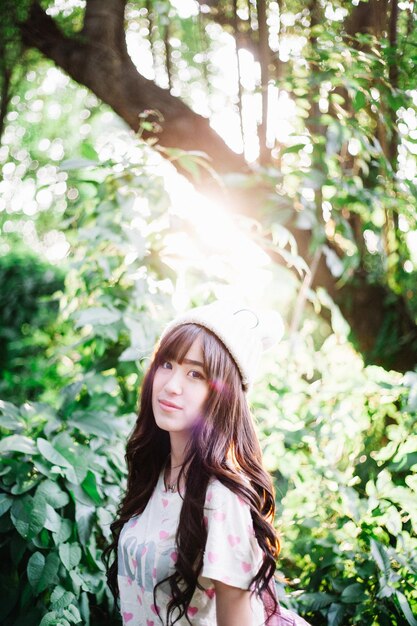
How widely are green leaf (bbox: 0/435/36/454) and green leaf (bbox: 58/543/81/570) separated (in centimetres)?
25

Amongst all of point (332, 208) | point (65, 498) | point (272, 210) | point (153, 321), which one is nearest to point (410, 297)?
point (332, 208)

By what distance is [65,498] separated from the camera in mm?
1481

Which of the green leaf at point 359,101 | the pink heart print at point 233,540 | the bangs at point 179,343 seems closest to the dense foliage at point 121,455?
the bangs at point 179,343

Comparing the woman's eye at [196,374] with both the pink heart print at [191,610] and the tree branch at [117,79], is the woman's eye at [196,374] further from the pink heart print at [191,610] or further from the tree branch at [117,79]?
the tree branch at [117,79]

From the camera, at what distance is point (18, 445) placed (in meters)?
1.49

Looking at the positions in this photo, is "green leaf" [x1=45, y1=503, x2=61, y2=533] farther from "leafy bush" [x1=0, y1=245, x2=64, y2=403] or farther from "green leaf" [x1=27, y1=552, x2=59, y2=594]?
"leafy bush" [x1=0, y1=245, x2=64, y2=403]

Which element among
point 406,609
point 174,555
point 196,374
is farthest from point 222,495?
point 406,609

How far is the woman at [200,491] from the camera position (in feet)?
3.67

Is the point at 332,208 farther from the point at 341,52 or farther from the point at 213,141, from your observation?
the point at 213,141

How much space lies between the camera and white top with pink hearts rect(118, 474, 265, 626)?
1.09 meters

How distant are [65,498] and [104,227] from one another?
→ 1050 mm

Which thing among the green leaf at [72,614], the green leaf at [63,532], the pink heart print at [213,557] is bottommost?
the green leaf at [72,614]

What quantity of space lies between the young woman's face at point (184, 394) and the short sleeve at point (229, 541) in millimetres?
172

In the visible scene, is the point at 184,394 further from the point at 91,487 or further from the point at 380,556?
the point at 380,556
